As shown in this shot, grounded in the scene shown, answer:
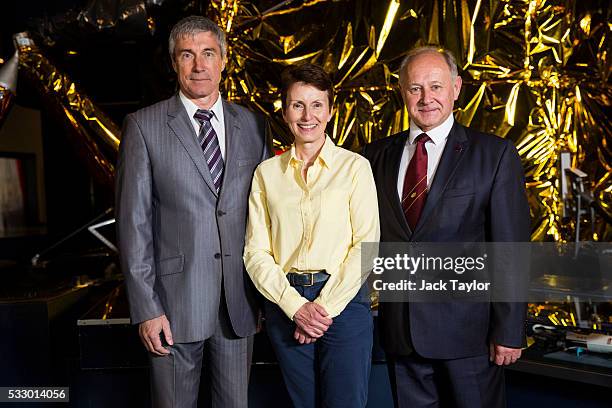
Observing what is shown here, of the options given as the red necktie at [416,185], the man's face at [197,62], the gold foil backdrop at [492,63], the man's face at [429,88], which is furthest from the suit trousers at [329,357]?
the gold foil backdrop at [492,63]

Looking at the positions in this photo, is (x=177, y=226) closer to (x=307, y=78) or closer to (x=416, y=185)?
(x=307, y=78)

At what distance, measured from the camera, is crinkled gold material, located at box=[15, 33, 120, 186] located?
2719 millimetres

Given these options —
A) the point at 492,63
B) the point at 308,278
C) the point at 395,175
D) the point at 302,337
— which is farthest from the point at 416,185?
the point at 492,63

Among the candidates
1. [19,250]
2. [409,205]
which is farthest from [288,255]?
[19,250]

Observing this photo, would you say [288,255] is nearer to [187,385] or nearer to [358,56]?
[187,385]

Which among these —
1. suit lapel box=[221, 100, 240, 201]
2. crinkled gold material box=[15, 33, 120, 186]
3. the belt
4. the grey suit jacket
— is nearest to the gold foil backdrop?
crinkled gold material box=[15, 33, 120, 186]

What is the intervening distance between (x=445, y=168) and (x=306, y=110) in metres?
0.35

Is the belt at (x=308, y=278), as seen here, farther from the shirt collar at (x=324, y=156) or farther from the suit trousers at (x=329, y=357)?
the shirt collar at (x=324, y=156)

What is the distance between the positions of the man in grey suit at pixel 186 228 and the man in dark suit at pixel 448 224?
0.39 m

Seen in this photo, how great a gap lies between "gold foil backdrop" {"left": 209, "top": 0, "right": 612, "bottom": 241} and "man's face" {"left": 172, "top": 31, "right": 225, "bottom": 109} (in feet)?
4.04

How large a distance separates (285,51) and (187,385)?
1707 millimetres

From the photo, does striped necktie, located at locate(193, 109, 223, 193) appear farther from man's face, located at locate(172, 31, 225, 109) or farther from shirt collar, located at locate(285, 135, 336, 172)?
shirt collar, located at locate(285, 135, 336, 172)

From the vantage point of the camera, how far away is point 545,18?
8.09ft

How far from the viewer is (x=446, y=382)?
1347mm
